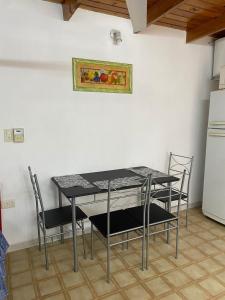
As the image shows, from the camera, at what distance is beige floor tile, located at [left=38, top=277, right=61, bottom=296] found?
181cm

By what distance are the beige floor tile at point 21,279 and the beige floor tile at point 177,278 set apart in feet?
3.86

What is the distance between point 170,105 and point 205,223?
1588 mm

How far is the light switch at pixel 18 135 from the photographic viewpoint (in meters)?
2.20

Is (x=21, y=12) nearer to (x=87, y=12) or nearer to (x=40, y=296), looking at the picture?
(x=87, y=12)

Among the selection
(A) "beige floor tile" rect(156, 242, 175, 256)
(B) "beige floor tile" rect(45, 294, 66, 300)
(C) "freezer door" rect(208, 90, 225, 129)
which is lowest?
(B) "beige floor tile" rect(45, 294, 66, 300)

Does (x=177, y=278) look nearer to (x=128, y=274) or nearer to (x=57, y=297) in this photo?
(x=128, y=274)

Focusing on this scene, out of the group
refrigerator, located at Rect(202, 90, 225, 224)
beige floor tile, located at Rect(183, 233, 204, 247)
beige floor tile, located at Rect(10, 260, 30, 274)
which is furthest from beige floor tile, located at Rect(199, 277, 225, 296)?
beige floor tile, located at Rect(10, 260, 30, 274)

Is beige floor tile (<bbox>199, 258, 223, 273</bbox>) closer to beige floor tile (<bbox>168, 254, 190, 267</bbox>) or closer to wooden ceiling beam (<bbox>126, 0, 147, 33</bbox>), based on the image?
beige floor tile (<bbox>168, 254, 190, 267</bbox>)

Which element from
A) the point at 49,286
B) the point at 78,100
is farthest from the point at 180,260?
the point at 78,100

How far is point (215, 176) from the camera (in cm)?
288

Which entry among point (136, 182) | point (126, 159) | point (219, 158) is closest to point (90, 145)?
point (126, 159)

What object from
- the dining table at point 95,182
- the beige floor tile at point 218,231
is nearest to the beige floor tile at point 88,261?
the dining table at point 95,182

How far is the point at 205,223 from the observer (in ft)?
9.66

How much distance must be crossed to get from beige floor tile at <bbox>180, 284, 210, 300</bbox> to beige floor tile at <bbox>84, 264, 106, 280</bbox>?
0.68 m
